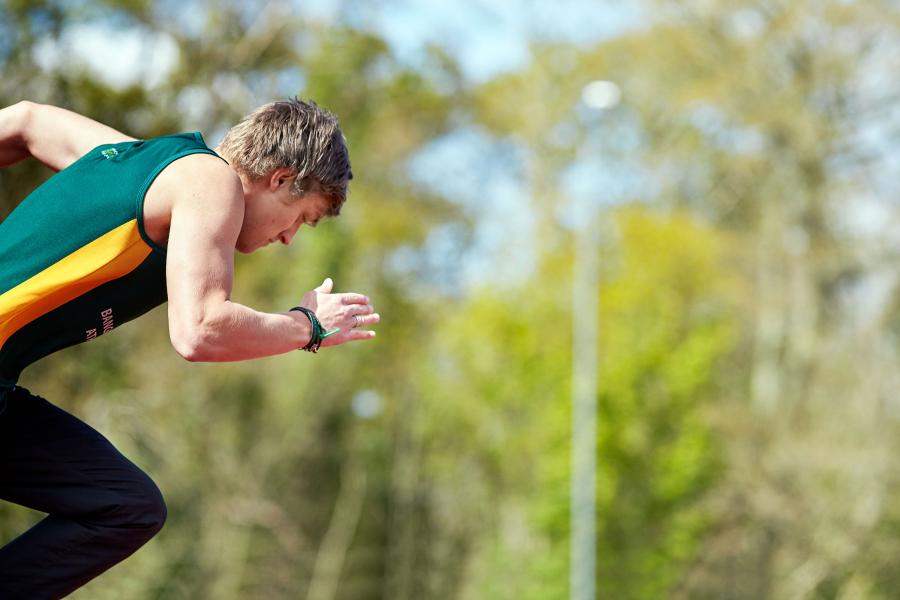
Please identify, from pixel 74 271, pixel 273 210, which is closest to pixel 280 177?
pixel 273 210

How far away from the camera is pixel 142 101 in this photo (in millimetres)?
15141

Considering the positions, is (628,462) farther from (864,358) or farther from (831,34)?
(831,34)

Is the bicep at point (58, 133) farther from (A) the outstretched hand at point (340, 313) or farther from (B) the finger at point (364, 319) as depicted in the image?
(B) the finger at point (364, 319)

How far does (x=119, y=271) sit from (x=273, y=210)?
1.39 feet

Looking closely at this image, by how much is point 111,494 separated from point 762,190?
26716 millimetres

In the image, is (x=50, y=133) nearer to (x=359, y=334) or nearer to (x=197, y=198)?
(x=197, y=198)

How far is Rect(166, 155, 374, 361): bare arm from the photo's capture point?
3105mm

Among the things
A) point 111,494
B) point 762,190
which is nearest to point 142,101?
point 111,494

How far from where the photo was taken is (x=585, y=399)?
26.4 metres

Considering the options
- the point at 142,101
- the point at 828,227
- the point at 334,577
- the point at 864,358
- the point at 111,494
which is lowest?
the point at 111,494

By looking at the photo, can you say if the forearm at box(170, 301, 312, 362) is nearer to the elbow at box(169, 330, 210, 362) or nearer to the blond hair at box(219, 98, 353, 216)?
the elbow at box(169, 330, 210, 362)

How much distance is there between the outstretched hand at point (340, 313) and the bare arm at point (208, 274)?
24 centimetres

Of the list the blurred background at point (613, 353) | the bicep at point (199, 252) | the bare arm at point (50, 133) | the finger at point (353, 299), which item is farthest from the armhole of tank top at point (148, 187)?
the blurred background at point (613, 353)

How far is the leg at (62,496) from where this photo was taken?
11.6 feet
